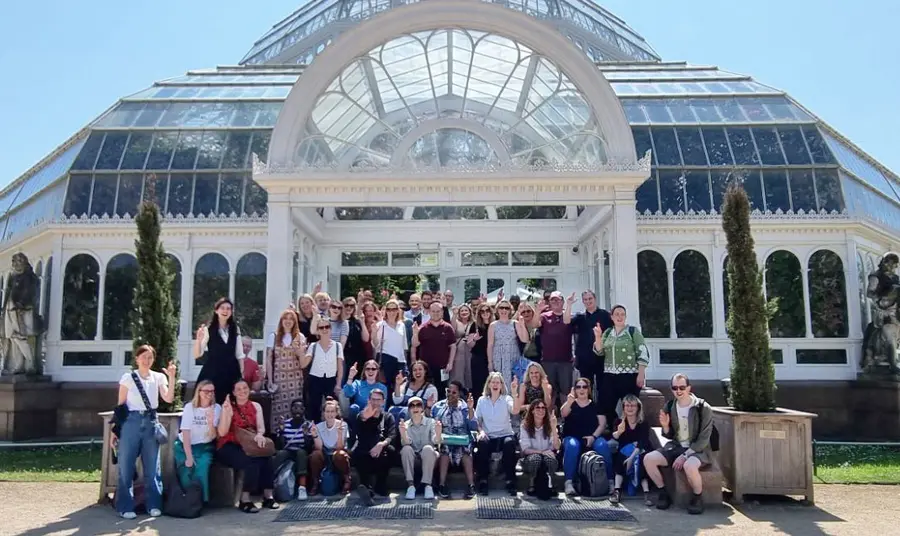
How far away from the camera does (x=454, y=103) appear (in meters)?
15.1

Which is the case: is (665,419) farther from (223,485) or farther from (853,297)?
(853,297)

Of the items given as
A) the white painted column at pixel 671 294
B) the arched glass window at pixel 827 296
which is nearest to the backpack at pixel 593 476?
the white painted column at pixel 671 294

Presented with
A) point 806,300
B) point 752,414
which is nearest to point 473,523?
point 752,414

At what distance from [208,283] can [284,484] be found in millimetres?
7543

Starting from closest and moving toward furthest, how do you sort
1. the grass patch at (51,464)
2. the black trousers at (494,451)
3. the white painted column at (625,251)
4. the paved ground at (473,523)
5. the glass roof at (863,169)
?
1. the paved ground at (473,523)
2. the black trousers at (494,451)
3. the grass patch at (51,464)
4. the white painted column at (625,251)
5. the glass roof at (863,169)

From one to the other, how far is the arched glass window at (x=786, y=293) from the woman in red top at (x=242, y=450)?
10.6m

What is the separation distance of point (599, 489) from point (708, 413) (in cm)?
147

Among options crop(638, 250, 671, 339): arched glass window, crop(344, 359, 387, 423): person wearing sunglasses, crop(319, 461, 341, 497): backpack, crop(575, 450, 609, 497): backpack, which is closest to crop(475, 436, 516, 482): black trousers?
crop(575, 450, 609, 497): backpack

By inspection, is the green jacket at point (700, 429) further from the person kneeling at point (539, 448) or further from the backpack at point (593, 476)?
the person kneeling at point (539, 448)

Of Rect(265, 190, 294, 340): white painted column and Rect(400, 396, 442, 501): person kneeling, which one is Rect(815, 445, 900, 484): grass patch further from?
Rect(265, 190, 294, 340): white painted column

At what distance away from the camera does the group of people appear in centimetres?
782

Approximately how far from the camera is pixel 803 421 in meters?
8.32

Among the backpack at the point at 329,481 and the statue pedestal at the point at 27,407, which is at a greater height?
the statue pedestal at the point at 27,407

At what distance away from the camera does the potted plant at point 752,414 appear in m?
8.22
